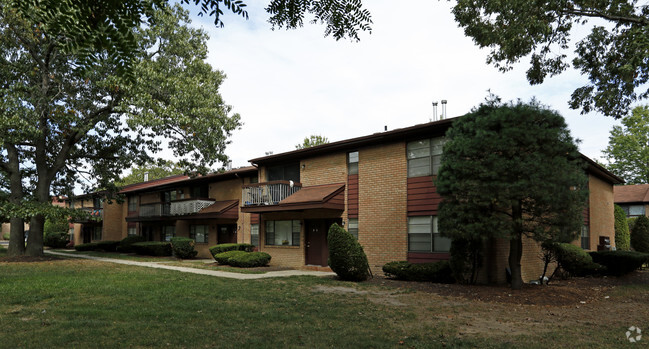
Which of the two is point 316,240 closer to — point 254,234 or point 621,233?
point 254,234

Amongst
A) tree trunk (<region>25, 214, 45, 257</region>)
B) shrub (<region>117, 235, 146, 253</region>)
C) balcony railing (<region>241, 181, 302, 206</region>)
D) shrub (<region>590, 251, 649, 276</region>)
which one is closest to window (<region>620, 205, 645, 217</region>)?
shrub (<region>590, 251, 649, 276</region>)

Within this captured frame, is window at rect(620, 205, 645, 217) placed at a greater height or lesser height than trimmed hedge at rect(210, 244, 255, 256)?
greater

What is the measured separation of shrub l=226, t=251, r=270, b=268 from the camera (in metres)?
18.7

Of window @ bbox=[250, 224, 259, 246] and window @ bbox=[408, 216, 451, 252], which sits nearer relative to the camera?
window @ bbox=[408, 216, 451, 252]

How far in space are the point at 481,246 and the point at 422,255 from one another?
2393mm

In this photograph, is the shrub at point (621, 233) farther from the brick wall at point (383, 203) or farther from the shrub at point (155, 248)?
the shrub at point (155, 248)

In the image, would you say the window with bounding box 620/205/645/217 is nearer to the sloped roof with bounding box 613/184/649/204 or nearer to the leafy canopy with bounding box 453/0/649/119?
the sloped roof with bounding box 613/184/649/204

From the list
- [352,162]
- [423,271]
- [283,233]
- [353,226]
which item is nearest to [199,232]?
[283,233]

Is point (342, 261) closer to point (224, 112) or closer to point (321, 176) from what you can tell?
point (321, 176)

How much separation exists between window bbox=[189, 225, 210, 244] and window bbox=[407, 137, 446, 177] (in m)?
15.9

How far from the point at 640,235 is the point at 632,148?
1895cm

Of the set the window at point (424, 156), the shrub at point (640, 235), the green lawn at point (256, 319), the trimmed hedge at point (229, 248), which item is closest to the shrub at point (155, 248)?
the trimmed hedge at point (229, 248)

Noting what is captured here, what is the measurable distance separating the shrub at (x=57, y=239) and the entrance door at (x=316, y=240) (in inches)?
1293

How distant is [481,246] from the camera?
13.2 m
